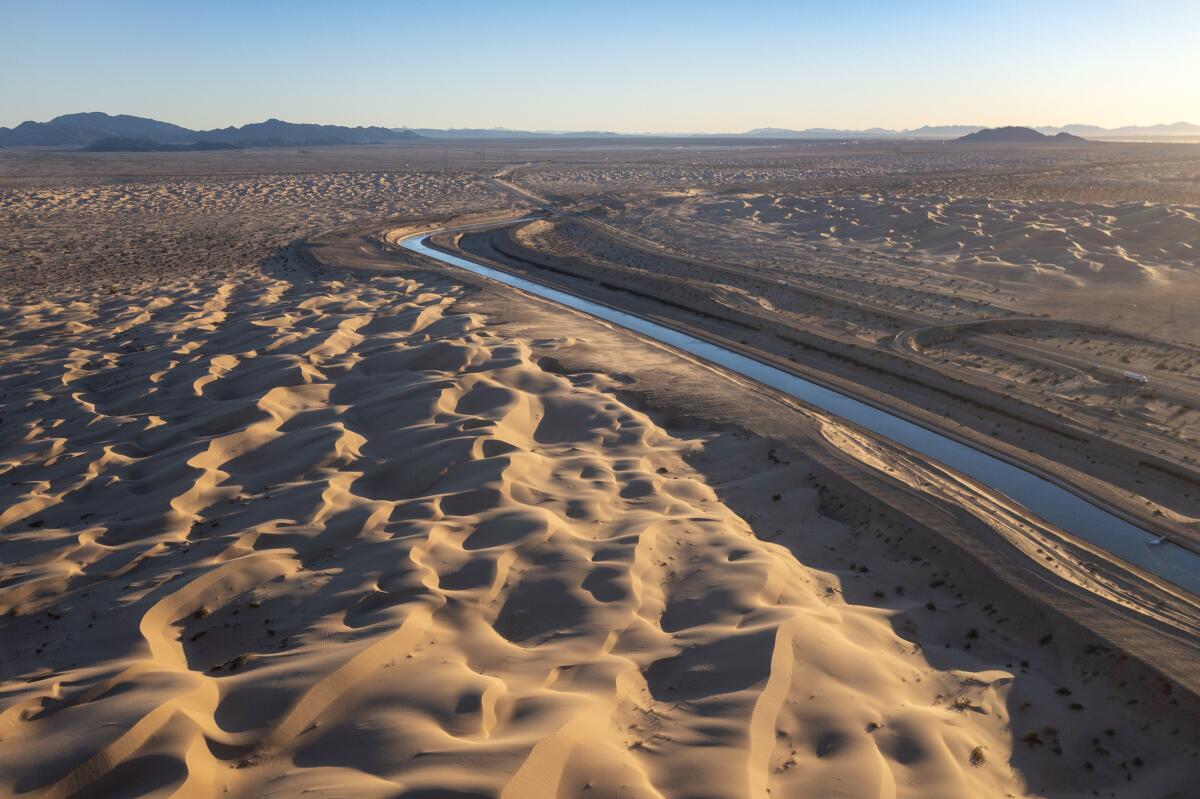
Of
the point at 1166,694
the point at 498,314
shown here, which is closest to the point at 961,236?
the point at 498,314

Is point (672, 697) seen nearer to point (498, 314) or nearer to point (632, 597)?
point (632, 597)

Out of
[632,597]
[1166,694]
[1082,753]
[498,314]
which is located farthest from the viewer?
[498,314]

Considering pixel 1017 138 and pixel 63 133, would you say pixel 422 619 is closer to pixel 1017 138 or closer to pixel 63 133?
pixel 1017 138

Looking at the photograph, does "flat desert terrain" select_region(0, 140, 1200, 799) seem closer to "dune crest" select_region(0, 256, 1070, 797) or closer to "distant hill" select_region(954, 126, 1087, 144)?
"dune crest" select_region(0, 256, 1070, 797)

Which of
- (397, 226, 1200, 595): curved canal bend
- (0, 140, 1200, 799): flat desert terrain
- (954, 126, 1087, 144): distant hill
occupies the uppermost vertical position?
(954, 126, 1087, 144): distant hill

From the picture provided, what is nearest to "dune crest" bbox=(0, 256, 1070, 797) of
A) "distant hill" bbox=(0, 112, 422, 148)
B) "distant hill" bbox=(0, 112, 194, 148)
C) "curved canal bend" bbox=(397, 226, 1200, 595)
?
"curved canal bend" bbox=(397, 226, 1200, 595)

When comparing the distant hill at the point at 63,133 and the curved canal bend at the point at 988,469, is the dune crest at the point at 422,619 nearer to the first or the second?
the curved canal bend at the point at 988,469

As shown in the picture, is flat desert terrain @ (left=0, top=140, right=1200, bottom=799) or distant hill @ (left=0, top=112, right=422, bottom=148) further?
distant hill @ (left=0, top=112, right=422, bottom=148)

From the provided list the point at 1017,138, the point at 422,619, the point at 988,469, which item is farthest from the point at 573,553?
the point at 1017,138

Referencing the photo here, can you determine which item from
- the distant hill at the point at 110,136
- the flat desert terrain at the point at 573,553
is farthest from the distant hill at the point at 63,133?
the flat desert terrain at the point at 573,553
